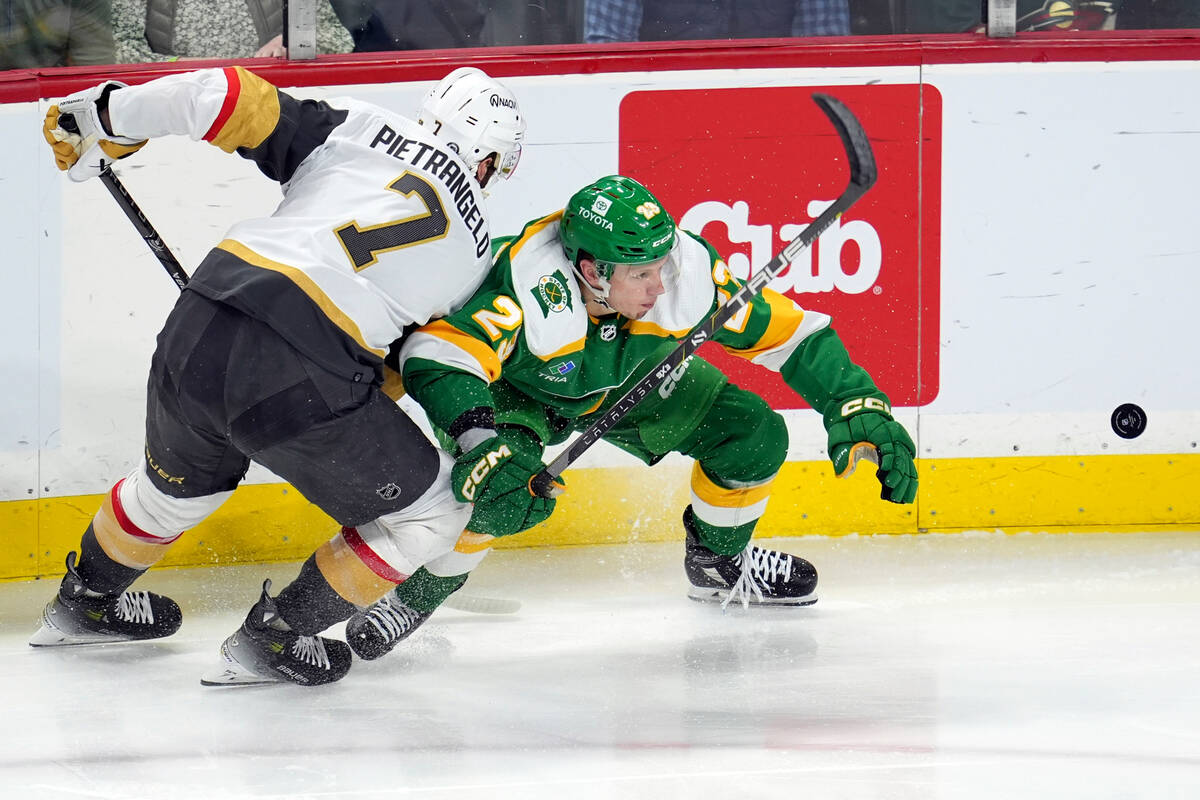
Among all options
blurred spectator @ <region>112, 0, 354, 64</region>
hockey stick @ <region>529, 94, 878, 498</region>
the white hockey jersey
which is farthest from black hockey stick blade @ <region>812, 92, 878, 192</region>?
blurred spectator @ <region>112, 0, 354, 64</region>

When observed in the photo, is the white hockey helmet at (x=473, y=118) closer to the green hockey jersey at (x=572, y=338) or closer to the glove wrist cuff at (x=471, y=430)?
the green hockey jersey at (x=572, y=338)

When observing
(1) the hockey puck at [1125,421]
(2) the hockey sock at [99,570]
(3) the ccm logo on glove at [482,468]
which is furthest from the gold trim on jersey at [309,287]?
(1) the hockey puck at [1125,421]

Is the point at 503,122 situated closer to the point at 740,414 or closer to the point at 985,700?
the point at 740,414

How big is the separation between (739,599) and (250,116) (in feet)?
4.72

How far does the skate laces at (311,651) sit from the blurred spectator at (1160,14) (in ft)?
8.13

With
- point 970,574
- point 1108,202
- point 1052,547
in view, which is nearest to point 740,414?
point 970,574

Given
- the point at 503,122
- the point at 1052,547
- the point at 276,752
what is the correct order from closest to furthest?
the point at 276,752, the point at 503,122, the point at 1052,547

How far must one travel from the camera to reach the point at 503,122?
8.42 ft

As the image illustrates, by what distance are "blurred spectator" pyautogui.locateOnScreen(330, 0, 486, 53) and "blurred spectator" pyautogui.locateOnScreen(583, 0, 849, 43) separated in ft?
0.96

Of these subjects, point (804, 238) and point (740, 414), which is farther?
point (740, 414)

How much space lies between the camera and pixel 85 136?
2529 millimetres

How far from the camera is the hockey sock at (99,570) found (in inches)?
105

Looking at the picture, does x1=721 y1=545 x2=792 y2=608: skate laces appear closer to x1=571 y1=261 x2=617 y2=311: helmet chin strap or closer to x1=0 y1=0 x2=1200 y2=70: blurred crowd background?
x1=571 y1=261 x2=617 y2=311: helmet chin strap

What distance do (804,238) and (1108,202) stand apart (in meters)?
1.31
